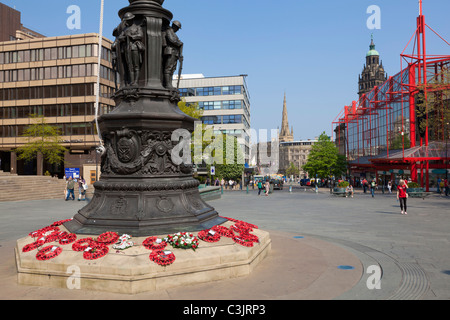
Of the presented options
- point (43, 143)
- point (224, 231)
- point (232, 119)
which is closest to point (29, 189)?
point (43, 143)

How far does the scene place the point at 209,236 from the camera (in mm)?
7203

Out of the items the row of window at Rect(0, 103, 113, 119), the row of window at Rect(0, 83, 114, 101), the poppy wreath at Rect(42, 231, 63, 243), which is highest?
the row of window at Rect(0, 83, 114, 101)

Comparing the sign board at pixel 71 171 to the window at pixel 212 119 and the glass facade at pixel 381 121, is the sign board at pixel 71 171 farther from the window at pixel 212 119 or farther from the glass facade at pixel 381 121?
the glass facade at pixel 381 121

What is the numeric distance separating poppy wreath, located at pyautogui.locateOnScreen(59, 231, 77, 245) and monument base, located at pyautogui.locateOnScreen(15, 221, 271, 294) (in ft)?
0.53

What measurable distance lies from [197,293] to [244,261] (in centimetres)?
130

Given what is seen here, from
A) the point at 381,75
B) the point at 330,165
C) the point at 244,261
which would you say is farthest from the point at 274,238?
the point at 381,75

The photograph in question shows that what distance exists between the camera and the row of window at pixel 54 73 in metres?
53.4

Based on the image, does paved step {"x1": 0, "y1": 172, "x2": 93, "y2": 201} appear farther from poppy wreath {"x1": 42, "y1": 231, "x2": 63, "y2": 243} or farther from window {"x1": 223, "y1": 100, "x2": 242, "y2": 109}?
window {"x1": 223, "y1": 100, "x2": 242, "y2": 109}

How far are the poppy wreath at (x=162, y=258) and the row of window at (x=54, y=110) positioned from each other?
49877 mm

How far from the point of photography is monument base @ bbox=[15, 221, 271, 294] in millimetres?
5953

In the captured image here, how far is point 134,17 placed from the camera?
8328 mm

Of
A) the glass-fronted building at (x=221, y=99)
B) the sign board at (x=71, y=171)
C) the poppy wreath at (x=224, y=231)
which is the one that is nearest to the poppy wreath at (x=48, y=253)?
the poppy wreath at (x=224, y=231)

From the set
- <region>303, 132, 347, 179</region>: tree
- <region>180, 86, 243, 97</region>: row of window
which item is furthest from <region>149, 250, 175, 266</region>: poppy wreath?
<region>180, 86, 243, 97</region>: row of window
